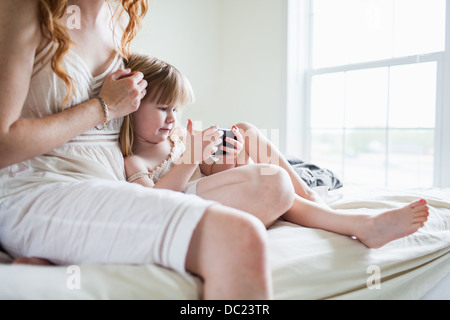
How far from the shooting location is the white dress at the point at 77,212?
1.97 feet

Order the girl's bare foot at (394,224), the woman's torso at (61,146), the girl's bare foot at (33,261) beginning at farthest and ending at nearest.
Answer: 1. the girl's bare foot at (394,224)
2. the woman's torso at (61,146)
3. the girl's bare foot at (33,261)

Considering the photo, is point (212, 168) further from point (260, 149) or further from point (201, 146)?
point (201, 146)

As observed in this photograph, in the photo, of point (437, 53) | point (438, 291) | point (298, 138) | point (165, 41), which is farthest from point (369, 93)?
point (438, 291)

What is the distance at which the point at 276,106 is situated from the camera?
304 cm

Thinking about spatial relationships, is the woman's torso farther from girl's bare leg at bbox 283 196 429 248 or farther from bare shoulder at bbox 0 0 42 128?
girl's bare leg at bbox 283 196 429 248

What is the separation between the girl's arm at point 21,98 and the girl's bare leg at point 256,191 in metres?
0.40

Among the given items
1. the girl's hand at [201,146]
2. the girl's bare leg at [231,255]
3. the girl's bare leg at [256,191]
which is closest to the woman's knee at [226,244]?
the girl's bare leg at [231,255]

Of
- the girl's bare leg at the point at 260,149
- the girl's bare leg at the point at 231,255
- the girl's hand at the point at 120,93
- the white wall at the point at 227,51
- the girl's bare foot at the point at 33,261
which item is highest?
the white wall at the point at 227,51

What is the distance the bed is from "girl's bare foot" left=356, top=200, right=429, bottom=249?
0.04m

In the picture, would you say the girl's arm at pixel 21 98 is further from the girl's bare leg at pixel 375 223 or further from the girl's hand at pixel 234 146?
the girl's bare leg at pixel 375 223

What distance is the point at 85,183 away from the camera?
2.36ft

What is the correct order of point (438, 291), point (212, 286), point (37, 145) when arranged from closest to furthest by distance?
point (212, 286)
point (37, 145)
point (438, 291)

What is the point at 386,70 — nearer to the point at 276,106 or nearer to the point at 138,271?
the point at 276,106

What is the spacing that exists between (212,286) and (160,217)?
0.15 m
